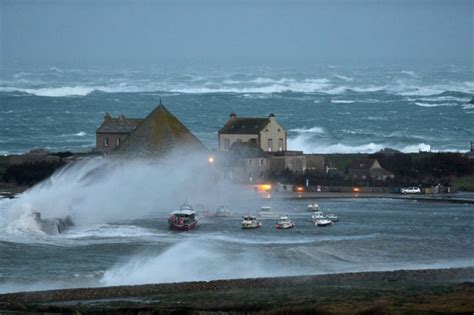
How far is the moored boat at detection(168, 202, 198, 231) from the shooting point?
132 feet

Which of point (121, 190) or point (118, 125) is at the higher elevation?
point (118, 125)

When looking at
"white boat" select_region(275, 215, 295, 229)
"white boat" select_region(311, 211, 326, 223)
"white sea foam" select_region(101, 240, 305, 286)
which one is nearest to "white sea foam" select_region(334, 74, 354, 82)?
"white boat" select_region(311, 211, 326, 223)

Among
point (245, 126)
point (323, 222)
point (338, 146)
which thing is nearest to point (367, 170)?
point (245, 126)

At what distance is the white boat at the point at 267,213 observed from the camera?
141ft

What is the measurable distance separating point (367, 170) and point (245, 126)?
4.89 meters

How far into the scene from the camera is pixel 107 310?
28.1 meters

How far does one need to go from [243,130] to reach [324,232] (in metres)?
15.3

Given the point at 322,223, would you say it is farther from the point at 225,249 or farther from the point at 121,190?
the point at 121,190

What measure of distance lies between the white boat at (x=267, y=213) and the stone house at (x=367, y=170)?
747 cm

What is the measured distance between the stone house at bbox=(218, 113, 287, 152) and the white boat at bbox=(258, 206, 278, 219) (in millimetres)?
9741

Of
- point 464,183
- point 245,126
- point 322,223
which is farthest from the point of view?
point 245,126

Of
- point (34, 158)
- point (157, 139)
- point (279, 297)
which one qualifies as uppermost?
point (157, 139)

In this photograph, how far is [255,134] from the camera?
5434cm

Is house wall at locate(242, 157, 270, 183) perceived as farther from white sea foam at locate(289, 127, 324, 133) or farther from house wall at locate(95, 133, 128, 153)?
white sea foam at locate(289, 127, 324, 133)
